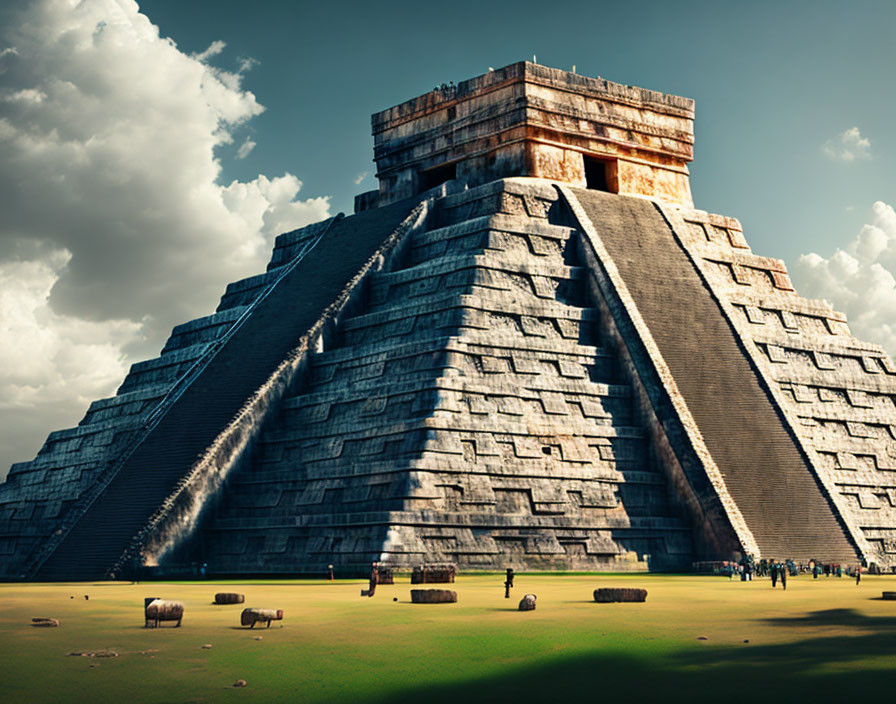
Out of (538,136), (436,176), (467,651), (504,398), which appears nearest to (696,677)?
(467,651)

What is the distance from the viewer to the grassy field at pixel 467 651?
343 inches

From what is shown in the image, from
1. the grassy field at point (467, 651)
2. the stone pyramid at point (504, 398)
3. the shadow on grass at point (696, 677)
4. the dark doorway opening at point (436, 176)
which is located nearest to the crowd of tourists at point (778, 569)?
the stone pyramid at point (504, 398)

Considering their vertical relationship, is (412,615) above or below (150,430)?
below

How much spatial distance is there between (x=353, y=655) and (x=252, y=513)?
15.7m

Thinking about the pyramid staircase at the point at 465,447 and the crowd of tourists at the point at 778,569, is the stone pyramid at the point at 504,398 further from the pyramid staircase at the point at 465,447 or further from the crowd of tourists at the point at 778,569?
the crowd of tourists at the point at 778,569

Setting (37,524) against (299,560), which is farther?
(37,524)

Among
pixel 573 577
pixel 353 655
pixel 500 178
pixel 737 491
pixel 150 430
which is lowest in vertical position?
pixel 353 655

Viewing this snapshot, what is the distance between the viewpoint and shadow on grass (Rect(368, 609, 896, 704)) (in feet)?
27.8

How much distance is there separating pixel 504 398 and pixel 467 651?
1508 cm

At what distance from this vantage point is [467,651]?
1057cm

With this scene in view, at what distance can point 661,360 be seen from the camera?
91.5 ft

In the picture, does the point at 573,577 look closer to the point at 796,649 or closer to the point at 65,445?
the point at 796,649

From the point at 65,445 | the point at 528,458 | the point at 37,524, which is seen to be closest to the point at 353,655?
the point at 528,458

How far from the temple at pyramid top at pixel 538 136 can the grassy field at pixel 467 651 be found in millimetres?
20062
